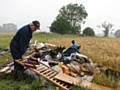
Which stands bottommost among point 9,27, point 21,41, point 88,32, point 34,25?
point 9,27

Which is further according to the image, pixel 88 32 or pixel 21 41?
pixel 88 32

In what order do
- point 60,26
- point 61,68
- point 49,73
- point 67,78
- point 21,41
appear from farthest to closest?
point 60,26, point 61,68, point 49,73, point 67,78, point 21,41

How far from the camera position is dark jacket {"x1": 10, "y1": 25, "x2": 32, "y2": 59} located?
10.1 m

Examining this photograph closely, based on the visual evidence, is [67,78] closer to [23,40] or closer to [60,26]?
[23,40]

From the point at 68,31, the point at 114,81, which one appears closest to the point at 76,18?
the point at 68,31

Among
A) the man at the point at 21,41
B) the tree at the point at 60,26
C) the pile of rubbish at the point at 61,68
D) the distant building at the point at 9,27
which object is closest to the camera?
the man at the point at 21,41

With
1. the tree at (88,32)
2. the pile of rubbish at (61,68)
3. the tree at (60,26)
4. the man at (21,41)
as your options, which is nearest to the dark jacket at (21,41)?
the man at (21,41)

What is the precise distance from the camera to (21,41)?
10094mm

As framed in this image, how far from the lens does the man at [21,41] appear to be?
32.9ft

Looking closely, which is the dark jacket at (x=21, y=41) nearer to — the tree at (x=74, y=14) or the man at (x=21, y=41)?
the man at (x=21, y=41)

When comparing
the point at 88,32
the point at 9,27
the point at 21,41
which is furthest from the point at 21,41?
the point at 9,27

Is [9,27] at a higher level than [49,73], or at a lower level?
lower

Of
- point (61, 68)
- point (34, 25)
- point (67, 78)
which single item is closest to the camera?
point (34, 25)

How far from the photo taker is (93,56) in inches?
674
